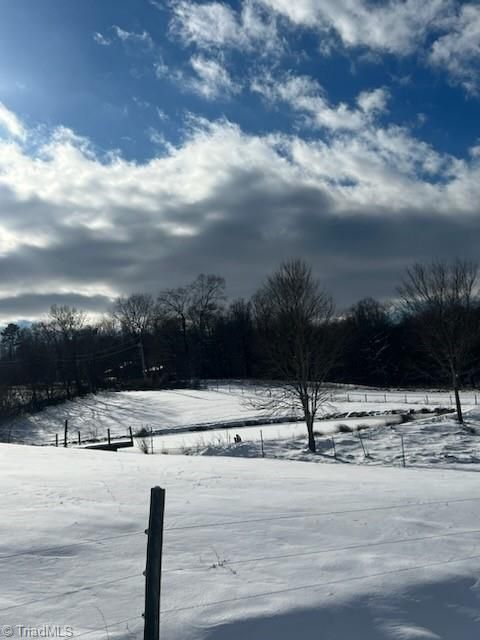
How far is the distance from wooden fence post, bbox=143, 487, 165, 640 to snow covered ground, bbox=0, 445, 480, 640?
0.63m

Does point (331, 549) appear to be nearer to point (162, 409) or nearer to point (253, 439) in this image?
point (253, 439)

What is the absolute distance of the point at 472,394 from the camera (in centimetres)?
4816

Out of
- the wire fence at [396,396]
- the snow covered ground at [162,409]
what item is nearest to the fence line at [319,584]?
the wire fence at [396,396]

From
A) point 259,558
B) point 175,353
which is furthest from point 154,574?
point 175,353

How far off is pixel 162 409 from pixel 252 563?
48845 mm

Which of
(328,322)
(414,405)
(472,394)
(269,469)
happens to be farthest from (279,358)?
(472,394)

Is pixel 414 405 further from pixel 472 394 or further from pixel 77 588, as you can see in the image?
pixel 77 588

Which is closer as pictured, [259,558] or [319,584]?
[319,584]

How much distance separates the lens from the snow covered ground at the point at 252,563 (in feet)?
14.3

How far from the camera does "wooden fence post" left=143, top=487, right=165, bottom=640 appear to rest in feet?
12.1

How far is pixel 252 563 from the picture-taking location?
558cm

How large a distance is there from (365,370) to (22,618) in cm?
8403

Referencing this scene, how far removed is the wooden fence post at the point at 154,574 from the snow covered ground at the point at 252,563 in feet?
2.07

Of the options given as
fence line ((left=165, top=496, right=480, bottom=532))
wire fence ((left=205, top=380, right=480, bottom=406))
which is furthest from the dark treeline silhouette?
fence line ((left=165, top=496, right=480, bottom=532))
